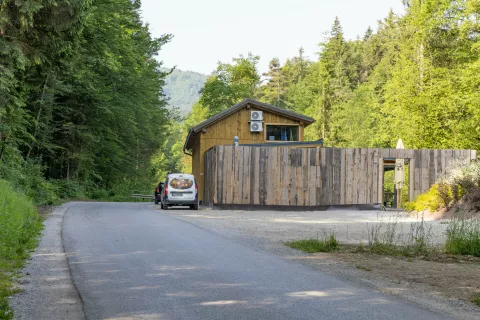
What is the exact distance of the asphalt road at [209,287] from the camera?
18.0ft

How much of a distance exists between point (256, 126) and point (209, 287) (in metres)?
30.5

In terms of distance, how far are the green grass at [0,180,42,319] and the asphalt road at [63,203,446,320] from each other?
72 centimetres

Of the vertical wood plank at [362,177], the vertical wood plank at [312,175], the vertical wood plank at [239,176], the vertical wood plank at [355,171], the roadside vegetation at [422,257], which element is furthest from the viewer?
the vertical wood plank at [362,177]

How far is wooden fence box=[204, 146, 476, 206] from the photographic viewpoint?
Result: 83.8 feet

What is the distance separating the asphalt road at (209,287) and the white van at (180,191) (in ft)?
48.9

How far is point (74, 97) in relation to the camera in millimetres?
38875

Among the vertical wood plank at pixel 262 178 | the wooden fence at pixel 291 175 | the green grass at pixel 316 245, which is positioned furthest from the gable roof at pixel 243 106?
the green grass at pixel 316 245

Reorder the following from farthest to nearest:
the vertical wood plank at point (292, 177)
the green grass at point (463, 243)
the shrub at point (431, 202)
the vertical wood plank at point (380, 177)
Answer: the vertical wood plank at point (380, 177) < the vertical wood plank at point (292, 177) < the shrub at point (431, 202) < the green grass at point (463, 243)

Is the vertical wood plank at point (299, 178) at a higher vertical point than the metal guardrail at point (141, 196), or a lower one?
higher

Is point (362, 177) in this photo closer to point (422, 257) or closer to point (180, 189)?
point (180, 189)

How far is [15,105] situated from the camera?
1783 centimetres

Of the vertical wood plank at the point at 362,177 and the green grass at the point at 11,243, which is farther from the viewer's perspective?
the vertical wood plank at the point at 362,177

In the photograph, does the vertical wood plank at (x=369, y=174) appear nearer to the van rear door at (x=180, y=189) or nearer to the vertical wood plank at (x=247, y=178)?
the vertical wood plank at (x=247, y=178)

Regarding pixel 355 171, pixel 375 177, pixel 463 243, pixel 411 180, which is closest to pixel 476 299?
pixel 463 243
